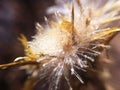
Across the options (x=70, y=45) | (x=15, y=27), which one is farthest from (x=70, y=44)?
(x=15, y=27)

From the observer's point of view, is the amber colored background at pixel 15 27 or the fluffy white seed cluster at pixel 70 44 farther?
the amber colored background at pixel 15 27

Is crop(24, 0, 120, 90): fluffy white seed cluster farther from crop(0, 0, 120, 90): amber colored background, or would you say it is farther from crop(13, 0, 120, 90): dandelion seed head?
crop(0, 0, 120, 90): amber colored background

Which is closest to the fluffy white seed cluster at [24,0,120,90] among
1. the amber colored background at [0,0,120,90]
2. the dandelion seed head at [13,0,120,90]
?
the dandelion seed head at [13,0,120,90]

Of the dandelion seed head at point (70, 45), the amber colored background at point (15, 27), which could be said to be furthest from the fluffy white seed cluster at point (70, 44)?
the amber colored background at point (15, 27)

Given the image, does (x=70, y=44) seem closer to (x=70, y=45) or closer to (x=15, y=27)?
(x=70, y=45)

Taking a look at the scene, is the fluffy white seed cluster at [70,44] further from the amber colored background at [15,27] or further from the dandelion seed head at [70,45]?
the amber colored background at [15,27]

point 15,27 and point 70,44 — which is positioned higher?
point 15,27

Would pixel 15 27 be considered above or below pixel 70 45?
above

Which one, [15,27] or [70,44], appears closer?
[70,44]

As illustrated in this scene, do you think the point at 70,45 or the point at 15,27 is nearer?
the point at 70,45
